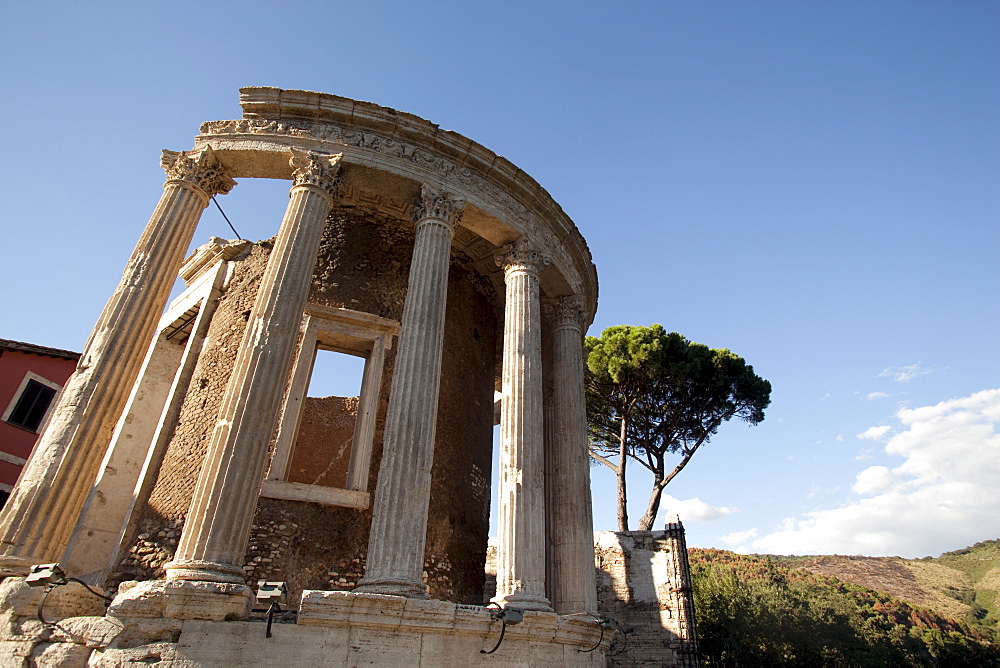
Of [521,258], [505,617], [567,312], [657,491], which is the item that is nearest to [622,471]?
[657,491]

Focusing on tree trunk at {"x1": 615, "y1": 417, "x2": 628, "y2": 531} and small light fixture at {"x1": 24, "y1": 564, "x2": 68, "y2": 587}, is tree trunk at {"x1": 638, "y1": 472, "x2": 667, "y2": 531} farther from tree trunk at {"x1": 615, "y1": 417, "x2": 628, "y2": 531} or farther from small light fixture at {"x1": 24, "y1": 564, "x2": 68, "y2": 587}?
small light fixture at {"x1": 24, "y1": 564, "x2": 68, "y2": 587}

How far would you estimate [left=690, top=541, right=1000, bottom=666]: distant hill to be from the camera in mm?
20297

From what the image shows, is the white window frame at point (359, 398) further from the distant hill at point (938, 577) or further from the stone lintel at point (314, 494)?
the distant hill at point (938, 577)

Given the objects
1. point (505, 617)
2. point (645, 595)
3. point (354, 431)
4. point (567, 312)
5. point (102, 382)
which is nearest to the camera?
point (505, 617)

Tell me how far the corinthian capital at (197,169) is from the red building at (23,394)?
10411 mm

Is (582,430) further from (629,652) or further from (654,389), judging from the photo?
(654,389)

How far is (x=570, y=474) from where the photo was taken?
34.6ft

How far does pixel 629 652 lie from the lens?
48.9 ft

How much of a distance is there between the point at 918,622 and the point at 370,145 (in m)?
38.7

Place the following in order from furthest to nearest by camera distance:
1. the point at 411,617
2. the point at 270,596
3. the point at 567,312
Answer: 1. the point at 567,312
2. the point at 411,617
3. the point at 270,596

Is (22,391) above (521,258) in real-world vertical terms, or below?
below

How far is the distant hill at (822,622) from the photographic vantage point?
66.6 feet

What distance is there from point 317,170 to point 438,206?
1.92 meters

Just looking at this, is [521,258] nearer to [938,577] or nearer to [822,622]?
[822,622]
